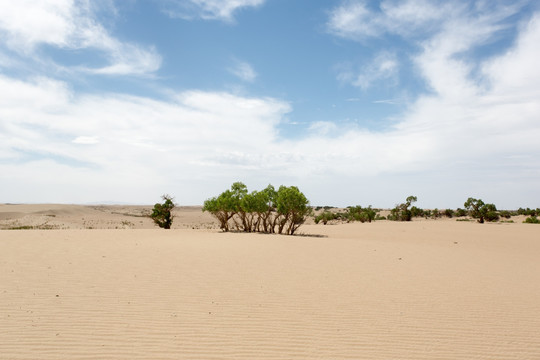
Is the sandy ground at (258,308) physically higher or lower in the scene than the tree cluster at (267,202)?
lower

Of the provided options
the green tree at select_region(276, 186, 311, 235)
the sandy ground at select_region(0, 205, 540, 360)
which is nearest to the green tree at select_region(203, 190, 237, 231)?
the green tree at select_region(276, 186, 311, 235)

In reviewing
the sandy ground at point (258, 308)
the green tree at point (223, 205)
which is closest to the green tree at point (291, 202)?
the green tree at point (223, 205)

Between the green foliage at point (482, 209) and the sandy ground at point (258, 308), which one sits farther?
the green foliage at point (482, 209)

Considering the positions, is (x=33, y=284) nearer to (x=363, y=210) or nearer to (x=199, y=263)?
(x=199, y=263)

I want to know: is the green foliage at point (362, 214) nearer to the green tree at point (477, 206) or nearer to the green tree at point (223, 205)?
the green tree at point (477, 206)

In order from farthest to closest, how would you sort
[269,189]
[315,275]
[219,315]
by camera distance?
[269,189] → [315,275] → [219,315]

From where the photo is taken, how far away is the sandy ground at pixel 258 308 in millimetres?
5625

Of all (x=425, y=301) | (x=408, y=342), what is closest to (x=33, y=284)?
(x=408, y=342)

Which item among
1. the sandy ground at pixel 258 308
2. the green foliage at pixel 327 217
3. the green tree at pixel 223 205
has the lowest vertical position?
the sandy ground at pixel 258 308

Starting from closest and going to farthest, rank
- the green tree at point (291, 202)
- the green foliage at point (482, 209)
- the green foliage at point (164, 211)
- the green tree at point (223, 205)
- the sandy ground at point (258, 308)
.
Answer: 1. the sandy ground at point (258, 308)
2. the green tree at point (291, 202)
3. the green tree at point (223, 205)
4. the green foliage at point (164, 211)
5. the green foliage at point (482, 209)

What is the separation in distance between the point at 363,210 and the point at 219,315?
5346cm

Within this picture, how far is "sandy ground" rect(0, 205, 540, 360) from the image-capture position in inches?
221

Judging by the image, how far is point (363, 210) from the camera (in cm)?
5766

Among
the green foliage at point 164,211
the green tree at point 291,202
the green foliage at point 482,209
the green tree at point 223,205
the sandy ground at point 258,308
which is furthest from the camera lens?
the green foliage at point 482,209
